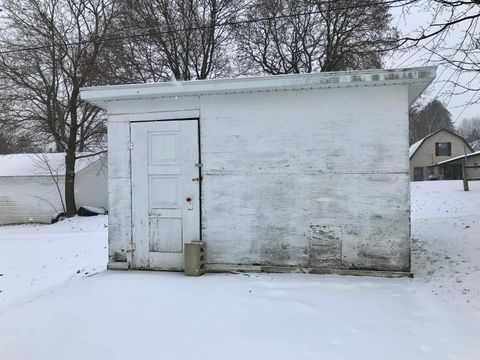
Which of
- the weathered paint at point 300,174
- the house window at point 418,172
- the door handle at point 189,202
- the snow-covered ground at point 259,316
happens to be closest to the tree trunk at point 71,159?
the snow-covered ground at point 259,316

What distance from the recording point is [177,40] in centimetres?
2258

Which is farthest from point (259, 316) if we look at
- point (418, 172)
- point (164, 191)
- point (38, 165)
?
point (418, 172)

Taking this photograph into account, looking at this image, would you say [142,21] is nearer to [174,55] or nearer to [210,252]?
[174,55]

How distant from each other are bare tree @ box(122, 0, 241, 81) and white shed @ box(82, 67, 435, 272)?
15582 mm

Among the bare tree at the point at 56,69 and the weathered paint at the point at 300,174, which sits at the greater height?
the bare tree at the point at 56,69

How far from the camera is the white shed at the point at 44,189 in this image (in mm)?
24375

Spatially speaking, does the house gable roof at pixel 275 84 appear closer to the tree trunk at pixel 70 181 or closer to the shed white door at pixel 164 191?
the shed white door at pixel 164 191

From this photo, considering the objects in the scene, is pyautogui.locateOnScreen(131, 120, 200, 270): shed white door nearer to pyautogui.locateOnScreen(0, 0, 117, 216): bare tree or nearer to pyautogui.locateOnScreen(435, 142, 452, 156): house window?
pyautogui.locateOnScreen(0, 0, 117, 216): bare tree

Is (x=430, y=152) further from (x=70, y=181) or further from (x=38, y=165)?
(x=38, y=165)

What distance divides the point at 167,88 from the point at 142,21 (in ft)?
56.8

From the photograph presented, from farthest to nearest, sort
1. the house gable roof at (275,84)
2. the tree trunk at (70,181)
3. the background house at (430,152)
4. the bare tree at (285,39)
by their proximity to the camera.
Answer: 1. the background house at (430,152)
2. the tree trunk at (70,181)
3. the bare tree at (285,39)
4. the house gable roof at (275,84)

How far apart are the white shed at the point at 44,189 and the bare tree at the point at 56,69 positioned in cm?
100

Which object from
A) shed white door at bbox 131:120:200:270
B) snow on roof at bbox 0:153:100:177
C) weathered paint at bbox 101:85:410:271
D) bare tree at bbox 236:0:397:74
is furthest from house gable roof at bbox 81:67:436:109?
snow on roof at bbox 0:153:100:177

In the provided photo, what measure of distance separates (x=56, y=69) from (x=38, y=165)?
5.79 metres
